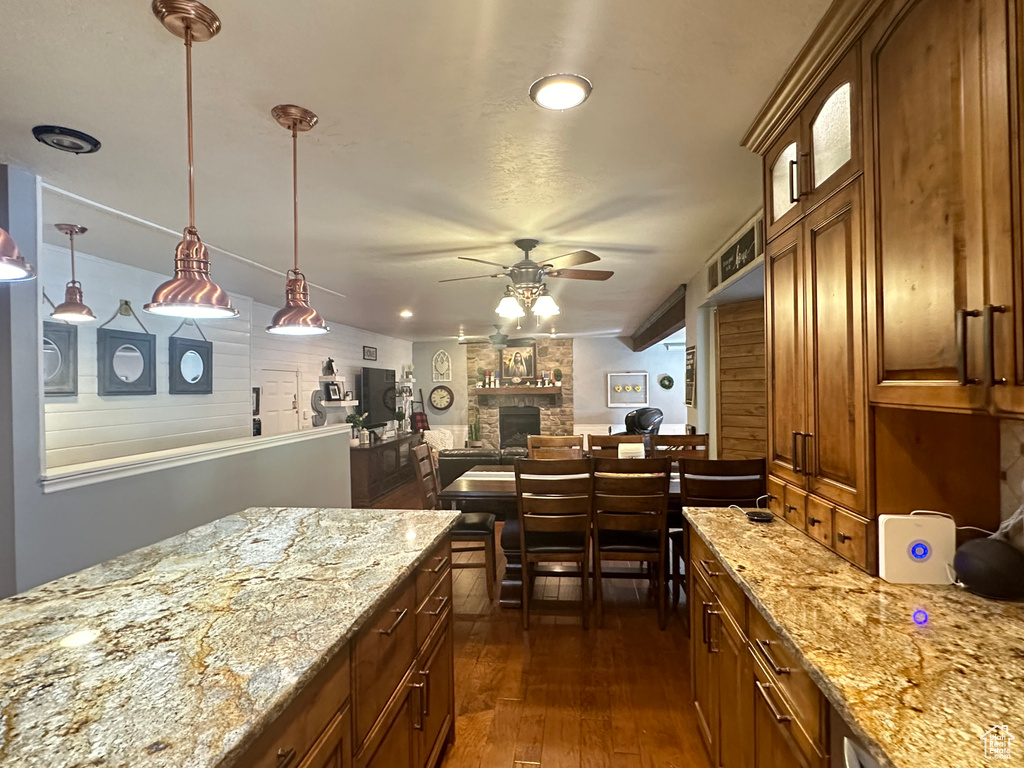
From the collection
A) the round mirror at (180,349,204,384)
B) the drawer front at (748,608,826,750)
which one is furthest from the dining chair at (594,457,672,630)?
the round mirror at (180,349,204,384)

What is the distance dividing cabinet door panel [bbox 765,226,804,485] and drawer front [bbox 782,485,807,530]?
39mm

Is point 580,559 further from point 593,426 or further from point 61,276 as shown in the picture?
point 593,426

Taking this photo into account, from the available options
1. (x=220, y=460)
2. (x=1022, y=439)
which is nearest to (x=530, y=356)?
(x=220, y=460)

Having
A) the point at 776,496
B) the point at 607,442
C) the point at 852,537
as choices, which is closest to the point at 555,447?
the point at 607,442

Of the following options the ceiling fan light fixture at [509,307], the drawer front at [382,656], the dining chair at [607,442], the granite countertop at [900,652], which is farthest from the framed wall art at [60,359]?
the granite countertop at [900,652]

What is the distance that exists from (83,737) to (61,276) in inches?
151

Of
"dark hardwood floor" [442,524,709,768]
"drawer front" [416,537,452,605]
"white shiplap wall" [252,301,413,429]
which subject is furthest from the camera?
"white shiplap wall" [252,301,413,429]

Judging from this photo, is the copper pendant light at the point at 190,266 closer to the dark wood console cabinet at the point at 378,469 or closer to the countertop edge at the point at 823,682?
the countertop edge at the point at 823,682

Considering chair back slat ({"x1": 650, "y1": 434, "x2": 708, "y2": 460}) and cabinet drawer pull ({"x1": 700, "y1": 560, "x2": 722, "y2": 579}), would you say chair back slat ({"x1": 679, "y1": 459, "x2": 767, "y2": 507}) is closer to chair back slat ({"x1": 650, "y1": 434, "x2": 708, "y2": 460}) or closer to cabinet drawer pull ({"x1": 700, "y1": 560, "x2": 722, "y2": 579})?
cabinet drawer pull ({"x1": 700, "y1": 560, "x2": 722, "y2": 579})

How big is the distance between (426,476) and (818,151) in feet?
10.1

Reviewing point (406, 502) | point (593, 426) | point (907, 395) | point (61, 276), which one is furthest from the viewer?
point (593, 426)

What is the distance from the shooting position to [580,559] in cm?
297

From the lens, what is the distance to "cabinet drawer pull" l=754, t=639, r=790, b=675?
3.78 ft

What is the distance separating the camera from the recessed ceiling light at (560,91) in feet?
5.16
